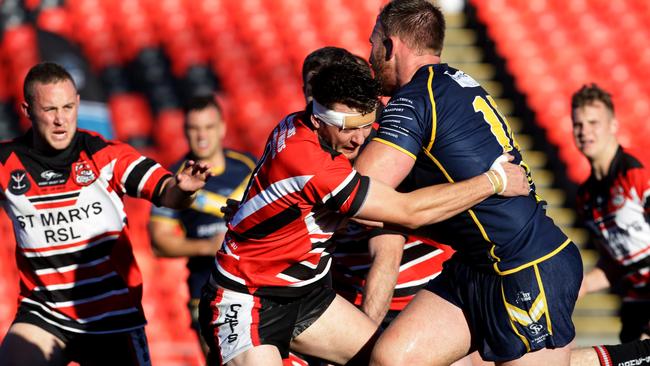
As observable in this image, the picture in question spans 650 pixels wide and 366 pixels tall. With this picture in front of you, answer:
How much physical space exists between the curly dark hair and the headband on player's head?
0.09 feet

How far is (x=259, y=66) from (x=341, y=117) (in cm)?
810

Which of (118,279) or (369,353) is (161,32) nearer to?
(118,279)

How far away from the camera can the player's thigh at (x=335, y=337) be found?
482cm

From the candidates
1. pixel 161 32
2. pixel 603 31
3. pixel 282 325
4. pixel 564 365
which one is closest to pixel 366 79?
pixel 282 325

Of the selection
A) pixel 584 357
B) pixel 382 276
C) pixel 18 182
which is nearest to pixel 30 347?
pixel 18 182

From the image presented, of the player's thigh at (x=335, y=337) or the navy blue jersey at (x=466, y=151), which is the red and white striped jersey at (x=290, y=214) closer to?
the player's thigh at (x=335, y=337)

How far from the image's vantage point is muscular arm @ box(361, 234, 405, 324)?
534 centimetres

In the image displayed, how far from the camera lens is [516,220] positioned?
4641 millimetres

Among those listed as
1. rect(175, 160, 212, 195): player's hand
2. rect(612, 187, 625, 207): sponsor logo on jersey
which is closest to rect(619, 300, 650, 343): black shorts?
rect(612, 187, 625, 207): sponsor logo on jersey

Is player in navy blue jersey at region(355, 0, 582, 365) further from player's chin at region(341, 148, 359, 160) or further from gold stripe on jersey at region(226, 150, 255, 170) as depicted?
gold stripe on jersey at region(226, 150, 255, 170)

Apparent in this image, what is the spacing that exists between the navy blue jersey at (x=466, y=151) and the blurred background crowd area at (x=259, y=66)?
583cm

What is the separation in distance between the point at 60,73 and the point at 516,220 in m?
2.80

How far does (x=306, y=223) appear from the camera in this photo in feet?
15.3

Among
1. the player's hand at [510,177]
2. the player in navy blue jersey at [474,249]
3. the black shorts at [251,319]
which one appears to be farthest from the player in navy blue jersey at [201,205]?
the player's hand at [510,177]
